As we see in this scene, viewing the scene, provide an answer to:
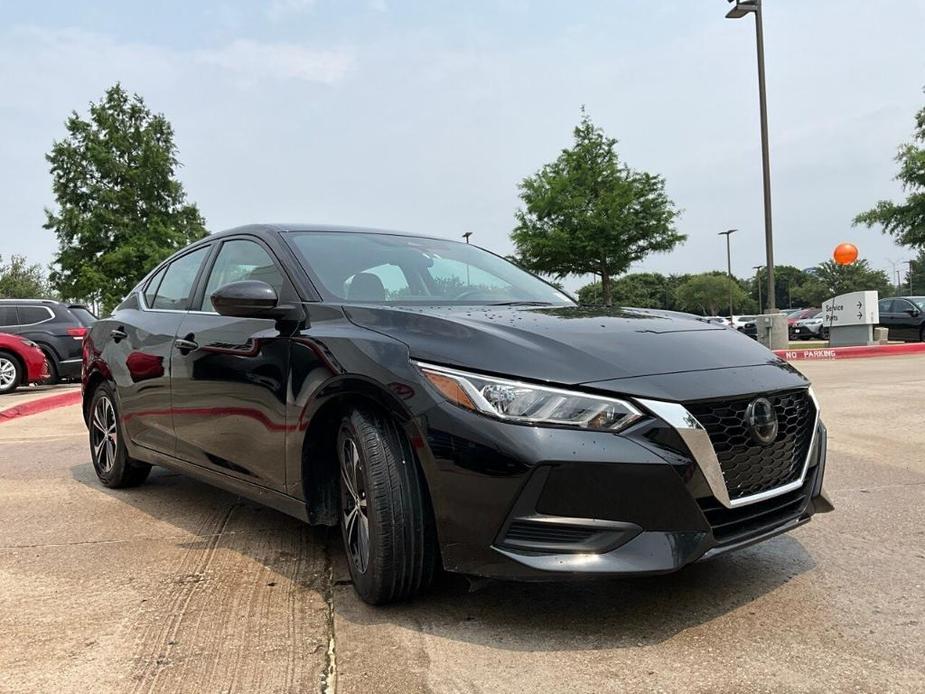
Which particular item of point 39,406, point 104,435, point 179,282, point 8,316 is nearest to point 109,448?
point 104,435

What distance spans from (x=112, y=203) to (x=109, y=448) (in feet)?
112

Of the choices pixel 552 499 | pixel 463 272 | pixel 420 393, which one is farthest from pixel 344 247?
Answer: pixel 552 499

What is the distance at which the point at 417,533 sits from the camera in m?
2.53

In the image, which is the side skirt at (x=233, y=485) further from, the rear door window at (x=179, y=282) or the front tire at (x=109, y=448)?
the rear door window at (x=179, y=282)

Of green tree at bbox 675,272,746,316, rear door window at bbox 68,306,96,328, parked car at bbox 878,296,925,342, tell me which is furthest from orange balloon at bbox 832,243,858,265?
green tree at bbox 675,272,746,316

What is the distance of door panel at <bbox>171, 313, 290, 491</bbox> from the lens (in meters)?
3.11

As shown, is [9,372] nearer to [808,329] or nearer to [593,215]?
[593,215]

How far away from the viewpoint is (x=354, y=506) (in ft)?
9.29

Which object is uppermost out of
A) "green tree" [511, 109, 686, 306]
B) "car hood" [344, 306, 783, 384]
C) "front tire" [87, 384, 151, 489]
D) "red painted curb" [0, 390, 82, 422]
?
"green tree" [511, 109, 686, 306]

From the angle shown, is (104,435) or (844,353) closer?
(104,435)

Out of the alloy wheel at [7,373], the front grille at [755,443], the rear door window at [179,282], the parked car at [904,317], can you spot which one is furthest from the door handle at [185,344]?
the parked car at [904,317]

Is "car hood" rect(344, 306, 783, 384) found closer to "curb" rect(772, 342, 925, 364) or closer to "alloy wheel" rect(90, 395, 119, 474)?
"alloy wheel" rect(90, 395, 119, 474)

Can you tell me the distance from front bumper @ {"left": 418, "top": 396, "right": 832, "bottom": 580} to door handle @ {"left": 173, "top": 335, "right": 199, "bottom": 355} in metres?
1.84

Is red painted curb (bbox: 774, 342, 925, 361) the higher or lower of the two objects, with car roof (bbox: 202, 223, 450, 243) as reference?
lower
